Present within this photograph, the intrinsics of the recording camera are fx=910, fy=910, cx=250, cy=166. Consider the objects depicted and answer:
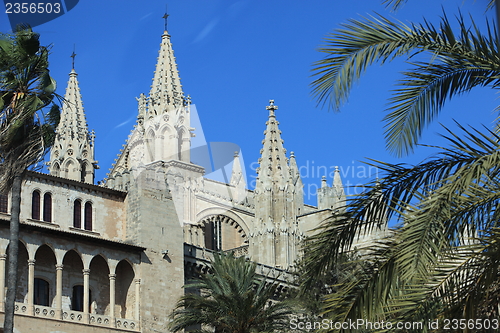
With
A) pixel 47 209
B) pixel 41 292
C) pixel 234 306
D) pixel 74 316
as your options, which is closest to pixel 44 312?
pixel 74 316

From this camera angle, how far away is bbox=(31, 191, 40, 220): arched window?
3609 centimetres

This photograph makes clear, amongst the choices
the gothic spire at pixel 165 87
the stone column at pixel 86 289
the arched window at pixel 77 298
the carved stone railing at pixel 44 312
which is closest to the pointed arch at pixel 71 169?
the gothic spire at pixel 165 87

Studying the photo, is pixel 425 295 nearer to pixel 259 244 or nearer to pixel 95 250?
pixel 95 250

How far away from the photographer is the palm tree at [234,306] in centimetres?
3072

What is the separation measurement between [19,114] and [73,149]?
2828 centimetres

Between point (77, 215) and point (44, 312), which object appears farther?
point (77, 215)

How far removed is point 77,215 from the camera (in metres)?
37.6

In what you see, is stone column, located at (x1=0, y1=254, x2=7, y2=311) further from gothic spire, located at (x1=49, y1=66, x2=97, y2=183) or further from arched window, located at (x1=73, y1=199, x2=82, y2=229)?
gothic spire, located at (x1=49, y1=66, x2=97, y2=183)

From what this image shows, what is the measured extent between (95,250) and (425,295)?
83.3 ft

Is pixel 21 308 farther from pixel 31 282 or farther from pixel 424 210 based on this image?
pixel 424 210

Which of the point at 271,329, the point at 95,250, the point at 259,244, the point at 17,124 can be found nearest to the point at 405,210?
the point at 17,124

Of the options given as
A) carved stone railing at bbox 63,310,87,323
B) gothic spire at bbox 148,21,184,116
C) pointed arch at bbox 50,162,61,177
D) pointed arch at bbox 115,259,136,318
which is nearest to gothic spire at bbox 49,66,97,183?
pointed arch at bbox 50,162,61,177

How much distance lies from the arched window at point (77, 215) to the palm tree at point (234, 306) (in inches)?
285

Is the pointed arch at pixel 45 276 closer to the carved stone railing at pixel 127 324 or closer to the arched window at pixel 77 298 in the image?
the arched window at pixel 77 298
